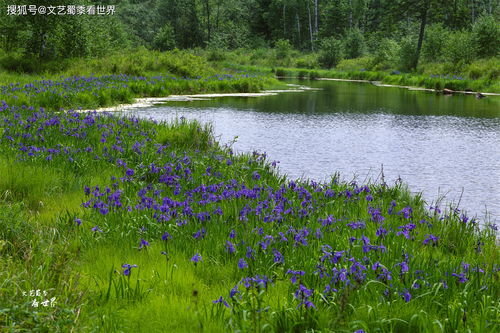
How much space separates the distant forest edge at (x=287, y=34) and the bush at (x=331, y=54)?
4.4 inches

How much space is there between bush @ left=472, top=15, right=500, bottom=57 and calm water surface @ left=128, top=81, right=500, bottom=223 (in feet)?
51.1

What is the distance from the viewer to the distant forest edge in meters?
28.8

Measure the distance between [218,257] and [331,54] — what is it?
5449 centimetres

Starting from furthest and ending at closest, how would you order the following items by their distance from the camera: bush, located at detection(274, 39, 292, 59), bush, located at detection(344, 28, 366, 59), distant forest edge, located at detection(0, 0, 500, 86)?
1. bush, located at detection(274, 39, 292, 59)
2. bush, located at detection(344, 28, 366, 59)
3. distant forest edge, located at detection(0, 0, 500, 86)

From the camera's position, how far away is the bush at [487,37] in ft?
127

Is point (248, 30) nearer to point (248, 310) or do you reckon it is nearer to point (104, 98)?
point (104, 98)

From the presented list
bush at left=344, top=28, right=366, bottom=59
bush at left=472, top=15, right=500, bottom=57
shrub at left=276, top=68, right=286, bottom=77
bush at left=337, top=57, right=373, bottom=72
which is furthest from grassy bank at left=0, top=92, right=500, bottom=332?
bush at left=344, top=28, right=366, bottom=59

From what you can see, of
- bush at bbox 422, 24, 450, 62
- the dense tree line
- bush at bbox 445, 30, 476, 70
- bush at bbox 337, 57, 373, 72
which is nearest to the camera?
bush at bbox 445, 30, 476, 70

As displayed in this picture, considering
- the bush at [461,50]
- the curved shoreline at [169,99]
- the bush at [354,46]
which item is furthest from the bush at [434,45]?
the curved shoreline at [169,99]

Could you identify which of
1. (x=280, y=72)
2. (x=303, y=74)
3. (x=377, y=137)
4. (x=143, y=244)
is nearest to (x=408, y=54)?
(x=303, y=74)

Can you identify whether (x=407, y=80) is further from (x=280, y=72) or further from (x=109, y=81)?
(x=109, y=81)

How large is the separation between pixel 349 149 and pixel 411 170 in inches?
94.6

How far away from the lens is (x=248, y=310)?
3566 mm

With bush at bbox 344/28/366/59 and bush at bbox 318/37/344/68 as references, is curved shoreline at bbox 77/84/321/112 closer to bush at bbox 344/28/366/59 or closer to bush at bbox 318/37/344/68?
bush at bbox 318/37/344/68
